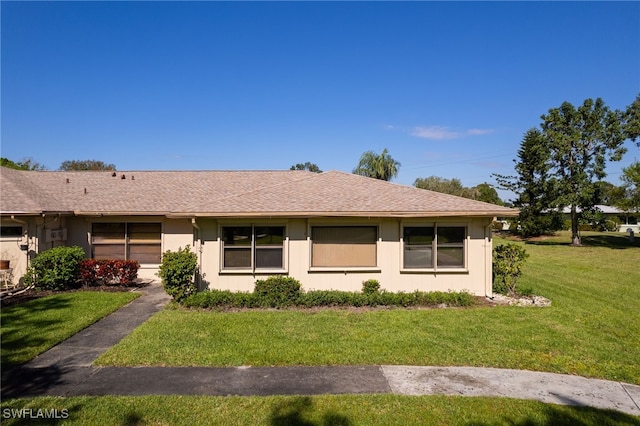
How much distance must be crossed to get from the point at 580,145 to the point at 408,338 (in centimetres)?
3506

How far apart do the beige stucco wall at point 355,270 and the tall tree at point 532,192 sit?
29.9 m

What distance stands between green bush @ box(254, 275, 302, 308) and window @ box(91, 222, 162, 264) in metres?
5.85

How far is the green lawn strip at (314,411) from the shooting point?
4.79 metres

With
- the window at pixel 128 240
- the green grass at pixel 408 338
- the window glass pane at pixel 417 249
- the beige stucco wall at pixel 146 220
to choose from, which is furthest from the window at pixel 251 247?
the window at pixel 128 240

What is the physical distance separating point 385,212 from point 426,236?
1.67 meters

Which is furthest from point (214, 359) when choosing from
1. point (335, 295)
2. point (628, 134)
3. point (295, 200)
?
point (628, 134)

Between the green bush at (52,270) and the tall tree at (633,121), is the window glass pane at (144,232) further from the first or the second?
the tall tree at (633,121)

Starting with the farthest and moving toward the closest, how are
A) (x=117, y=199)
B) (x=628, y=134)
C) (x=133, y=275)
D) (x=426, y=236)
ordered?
(x=628, y=134), (x=117, y=199), (x=133, y=275), (x=426, y=236)

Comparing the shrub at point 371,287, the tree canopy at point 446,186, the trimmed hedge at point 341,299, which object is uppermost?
the tree canopy at point 446,186

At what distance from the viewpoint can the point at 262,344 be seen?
24.7 feet

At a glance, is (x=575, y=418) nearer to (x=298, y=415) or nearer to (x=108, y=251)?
(x=298, y=415)

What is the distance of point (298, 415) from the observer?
4875 millimetres

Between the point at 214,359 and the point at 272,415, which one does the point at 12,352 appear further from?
the point at 272,415

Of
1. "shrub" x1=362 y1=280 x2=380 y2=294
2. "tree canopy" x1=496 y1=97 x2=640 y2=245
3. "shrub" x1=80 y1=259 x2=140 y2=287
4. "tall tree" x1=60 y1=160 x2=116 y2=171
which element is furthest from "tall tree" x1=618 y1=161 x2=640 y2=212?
"tall tree" x1=60 y1=160 x2=116 y2=171
